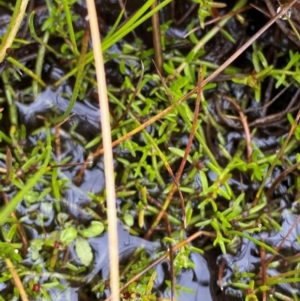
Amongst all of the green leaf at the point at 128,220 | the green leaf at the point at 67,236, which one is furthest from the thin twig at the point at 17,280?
the green leaf at the point at 128,220

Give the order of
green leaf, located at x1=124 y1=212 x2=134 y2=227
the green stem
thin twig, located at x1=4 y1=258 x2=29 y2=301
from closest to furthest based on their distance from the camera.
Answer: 1. the green stem
2. thin twig, located at x1=4 y1=258 x2=29 y2=301
3. green leaf, located at x1=124 y1=212 x2=134 y2=227

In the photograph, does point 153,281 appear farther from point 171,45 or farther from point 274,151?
point 171,45

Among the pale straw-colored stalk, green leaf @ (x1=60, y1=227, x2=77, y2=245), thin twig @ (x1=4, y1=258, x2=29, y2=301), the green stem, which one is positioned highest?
the green stem

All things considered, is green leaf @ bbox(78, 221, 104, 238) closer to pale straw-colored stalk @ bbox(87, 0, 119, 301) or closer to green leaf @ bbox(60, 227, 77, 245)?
green leaf @ bbox(60, 227, 77, 245)

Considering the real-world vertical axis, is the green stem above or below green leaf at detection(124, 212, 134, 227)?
above

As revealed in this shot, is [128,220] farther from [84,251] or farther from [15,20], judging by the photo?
[15,20]

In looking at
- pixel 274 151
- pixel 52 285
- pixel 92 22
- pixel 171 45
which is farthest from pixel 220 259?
pixel 92 22

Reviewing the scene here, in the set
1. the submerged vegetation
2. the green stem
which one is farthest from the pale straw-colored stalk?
the submerged vegetation

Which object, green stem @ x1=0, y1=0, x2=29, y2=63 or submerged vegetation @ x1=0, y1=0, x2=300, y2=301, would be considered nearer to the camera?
green stem @ x1=0, y1=0, x2=29, y2=63
